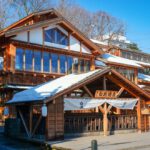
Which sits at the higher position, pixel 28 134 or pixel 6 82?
pixel 6 82

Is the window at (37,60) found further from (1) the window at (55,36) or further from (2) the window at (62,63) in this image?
(2) the window at (62,63)

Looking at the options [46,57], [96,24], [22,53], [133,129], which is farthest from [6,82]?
[96,24]

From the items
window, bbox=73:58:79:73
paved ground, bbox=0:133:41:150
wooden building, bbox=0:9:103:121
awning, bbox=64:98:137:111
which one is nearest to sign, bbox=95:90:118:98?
awning, bbox=64:98:137:111

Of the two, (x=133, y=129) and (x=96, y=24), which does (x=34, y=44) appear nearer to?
(x=133, y=129)

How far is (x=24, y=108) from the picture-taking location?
1967 centimetres

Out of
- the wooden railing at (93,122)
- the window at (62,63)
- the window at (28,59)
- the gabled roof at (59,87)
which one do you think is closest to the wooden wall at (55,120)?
the gabled roof at (59,87)

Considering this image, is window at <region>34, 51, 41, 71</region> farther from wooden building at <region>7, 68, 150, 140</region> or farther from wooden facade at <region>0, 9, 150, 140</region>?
wooden building at <region>7, 68, 150, 140</region>

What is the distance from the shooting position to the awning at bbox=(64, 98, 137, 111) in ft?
60.7

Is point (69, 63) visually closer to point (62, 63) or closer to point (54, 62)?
point (62, 63)

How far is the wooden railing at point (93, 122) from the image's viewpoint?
19277 millimetres

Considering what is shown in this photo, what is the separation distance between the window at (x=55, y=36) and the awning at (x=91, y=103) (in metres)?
8.53

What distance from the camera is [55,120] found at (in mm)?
17344

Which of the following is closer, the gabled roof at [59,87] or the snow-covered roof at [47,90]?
the gabled roof at [59,87]

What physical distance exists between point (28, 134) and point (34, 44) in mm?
8930
